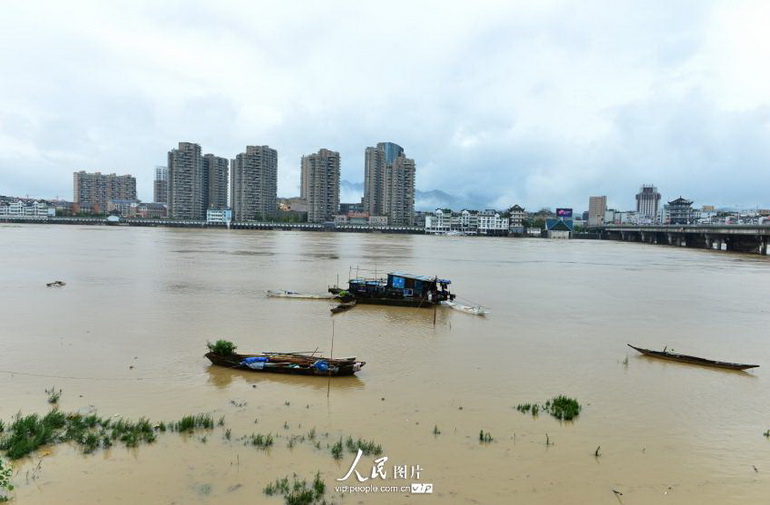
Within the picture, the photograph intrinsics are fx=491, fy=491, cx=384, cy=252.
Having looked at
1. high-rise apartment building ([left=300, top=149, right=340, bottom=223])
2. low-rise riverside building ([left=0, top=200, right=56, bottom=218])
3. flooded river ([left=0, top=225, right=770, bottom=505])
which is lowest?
flooded river ([left=0, top=225, right=770, bottom=505])

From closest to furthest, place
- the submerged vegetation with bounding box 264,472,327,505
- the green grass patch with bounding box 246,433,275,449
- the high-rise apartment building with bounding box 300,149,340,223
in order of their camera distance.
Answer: the submerged vegetation with bounding box 264,472,327,505
the green grass patch with bounding box 246,433,275,449
the high-rise apartment building with bounding box 300,149,340,223

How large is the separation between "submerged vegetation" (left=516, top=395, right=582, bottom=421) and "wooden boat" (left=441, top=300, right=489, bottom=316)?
42.5 ft

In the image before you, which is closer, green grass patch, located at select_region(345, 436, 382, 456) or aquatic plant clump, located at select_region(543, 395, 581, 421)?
green grass patch, located at select_region(345, 436, 382, 456)

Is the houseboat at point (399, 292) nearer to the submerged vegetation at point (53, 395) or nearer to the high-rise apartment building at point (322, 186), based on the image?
the submerged vegetation at point (53, 395)

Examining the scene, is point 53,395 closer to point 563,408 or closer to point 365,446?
point 365,446

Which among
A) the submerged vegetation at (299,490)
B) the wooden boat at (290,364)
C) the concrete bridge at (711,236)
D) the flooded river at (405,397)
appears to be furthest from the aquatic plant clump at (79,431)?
the concrete bridge at (711,236)

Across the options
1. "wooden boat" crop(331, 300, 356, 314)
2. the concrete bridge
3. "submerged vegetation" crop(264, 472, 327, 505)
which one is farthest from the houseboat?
the concrete bridge

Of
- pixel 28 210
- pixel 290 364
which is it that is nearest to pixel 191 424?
pixel 290 364

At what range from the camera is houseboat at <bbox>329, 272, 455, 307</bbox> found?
89.2 feet

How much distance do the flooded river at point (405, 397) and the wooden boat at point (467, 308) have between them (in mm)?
615

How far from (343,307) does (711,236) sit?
352 feet

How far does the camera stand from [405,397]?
497 inches

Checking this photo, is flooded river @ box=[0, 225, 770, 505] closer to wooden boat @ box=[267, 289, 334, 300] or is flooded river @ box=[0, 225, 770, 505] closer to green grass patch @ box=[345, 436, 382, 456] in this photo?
green grass patch @ box=[345, 436, 382, 456]

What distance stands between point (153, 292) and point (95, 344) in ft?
40.0
